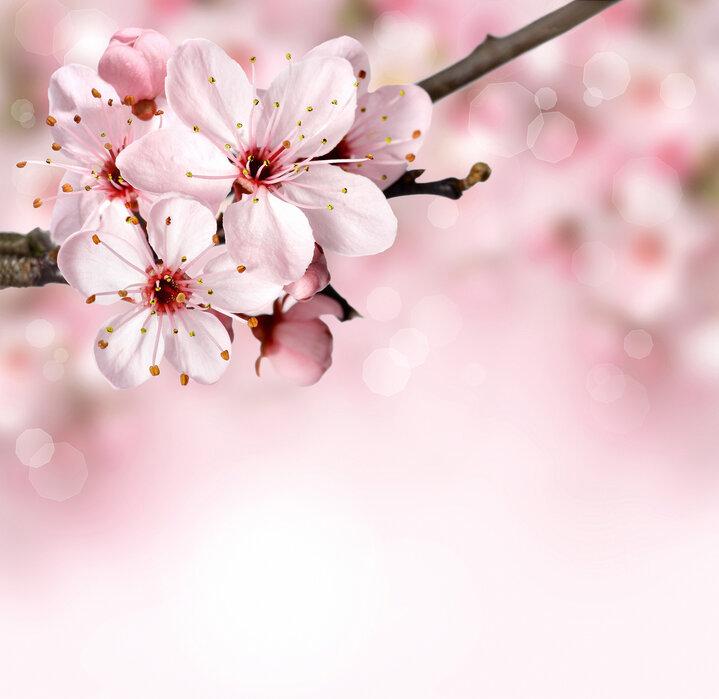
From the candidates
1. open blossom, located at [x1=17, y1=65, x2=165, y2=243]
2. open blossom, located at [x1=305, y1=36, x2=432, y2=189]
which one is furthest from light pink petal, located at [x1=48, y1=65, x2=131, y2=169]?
open blossom, located at [x1=305, y1=36, x2=432, y2=189]

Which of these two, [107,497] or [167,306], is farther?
[107,497]

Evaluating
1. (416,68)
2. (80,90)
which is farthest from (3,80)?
(80,90)

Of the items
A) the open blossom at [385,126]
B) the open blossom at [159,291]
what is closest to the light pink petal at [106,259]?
the open blossom at [159,291]

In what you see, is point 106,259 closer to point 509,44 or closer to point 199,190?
point 199,190

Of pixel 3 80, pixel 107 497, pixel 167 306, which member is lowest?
pixel 107 497

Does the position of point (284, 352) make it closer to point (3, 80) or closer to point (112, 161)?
point (112, 161)

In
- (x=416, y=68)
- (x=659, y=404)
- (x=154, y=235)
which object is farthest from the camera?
(x=659, y=404)

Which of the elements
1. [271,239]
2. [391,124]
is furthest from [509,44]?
[271,239]
